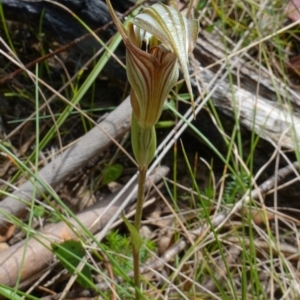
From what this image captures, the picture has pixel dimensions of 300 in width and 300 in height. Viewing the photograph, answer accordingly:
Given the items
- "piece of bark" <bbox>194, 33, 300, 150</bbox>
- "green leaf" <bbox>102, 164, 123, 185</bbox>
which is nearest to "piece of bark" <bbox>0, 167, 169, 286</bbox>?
"green leaf" <bbox>102, 164, 123, 185</bbox>

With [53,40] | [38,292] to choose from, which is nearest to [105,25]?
[53,40]

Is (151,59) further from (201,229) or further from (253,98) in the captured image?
(253,98)

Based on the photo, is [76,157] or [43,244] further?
[76,157]

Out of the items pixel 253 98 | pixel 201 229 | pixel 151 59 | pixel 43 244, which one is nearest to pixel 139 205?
pixel 43 244

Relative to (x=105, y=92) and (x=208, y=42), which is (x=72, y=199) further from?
(x=208, y=42)

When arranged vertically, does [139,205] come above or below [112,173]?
above

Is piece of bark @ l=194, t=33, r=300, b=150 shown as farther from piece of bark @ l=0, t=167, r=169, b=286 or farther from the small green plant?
the small green plant

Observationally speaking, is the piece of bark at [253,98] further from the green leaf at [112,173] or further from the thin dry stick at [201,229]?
the green leaf at [112,173]
